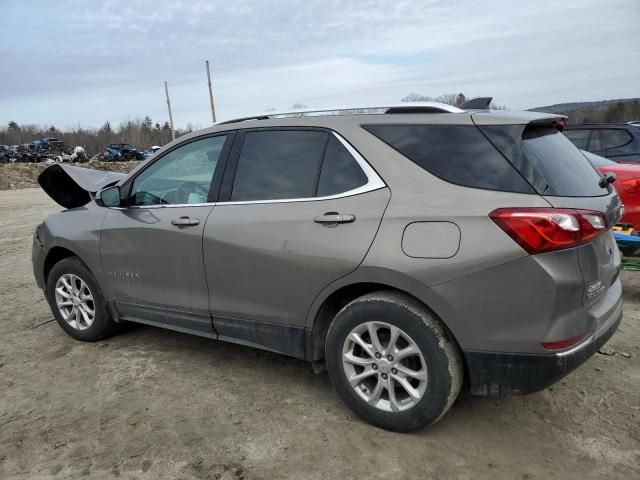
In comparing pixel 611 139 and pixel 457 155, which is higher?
pixel 457 155

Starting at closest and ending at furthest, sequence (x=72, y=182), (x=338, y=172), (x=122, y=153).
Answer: (x=338, y=172) → (x=72, y=182) → (x=122, y=153)

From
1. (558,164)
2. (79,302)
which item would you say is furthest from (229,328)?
(558,164)

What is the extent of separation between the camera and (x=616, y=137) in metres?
7.80

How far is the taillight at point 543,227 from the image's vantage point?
2.43 metres

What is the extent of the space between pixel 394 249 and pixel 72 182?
3.56m

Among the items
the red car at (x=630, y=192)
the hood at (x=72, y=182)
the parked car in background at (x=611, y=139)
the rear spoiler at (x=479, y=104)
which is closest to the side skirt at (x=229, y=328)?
the hood at (x=72, y=182)

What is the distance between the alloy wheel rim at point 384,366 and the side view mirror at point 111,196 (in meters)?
2.21

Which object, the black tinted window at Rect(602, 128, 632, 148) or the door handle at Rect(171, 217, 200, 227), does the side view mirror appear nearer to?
the door handle at Rect(171, 217, 200, 227)

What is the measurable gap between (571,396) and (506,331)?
1.15 meters

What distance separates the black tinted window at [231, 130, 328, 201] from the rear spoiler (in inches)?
36.5

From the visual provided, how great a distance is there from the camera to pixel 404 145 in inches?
115

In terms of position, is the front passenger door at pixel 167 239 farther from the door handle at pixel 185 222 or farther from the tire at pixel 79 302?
the tire at pixel 79 302

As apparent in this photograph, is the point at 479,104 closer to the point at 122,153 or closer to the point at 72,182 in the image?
the point at 72,182

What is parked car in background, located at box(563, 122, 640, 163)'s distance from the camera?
7570mm
